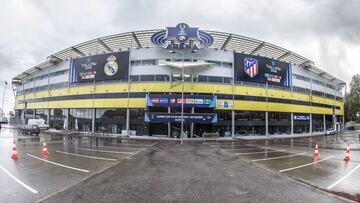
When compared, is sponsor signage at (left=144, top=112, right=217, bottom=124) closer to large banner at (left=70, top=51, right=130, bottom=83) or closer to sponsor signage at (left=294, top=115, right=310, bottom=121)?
large banner at (left=70, top=51, right=130, bottom=83)

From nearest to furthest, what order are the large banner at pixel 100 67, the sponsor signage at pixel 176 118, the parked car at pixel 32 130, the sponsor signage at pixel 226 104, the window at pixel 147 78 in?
the sponsor signage at pixel 176 118, the parked car at pixel 32 130, the sponsor signage at pixel 226 104, the window at pixel 147 78, the large banner at pixel 100 67

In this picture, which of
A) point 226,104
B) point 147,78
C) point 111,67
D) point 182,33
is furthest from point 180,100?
point 111,67

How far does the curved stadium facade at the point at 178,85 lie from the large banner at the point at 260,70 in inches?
7.1

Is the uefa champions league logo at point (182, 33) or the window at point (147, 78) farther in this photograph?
the window at point (147, 78)

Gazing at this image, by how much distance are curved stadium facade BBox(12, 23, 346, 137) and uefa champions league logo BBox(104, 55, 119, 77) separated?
0.59ft

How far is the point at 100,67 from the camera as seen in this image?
3500cm

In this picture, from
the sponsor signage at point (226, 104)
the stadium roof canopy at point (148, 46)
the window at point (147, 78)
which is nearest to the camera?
the stadium roof canopy at point (148, 46)

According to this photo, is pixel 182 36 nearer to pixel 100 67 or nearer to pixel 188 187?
pixel 100 67

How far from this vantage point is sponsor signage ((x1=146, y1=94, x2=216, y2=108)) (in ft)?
95.9

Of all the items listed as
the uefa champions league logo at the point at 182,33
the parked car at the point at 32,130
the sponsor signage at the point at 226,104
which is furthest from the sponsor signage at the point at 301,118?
the parked car at the point at 32,130

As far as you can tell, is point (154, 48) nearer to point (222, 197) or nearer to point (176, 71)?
point (176, 71)

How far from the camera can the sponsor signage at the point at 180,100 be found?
95.9ft

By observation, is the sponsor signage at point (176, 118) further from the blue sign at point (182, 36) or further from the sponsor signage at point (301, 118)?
the sponsor signage at point (301, 118)

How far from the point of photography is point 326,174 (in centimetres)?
948
